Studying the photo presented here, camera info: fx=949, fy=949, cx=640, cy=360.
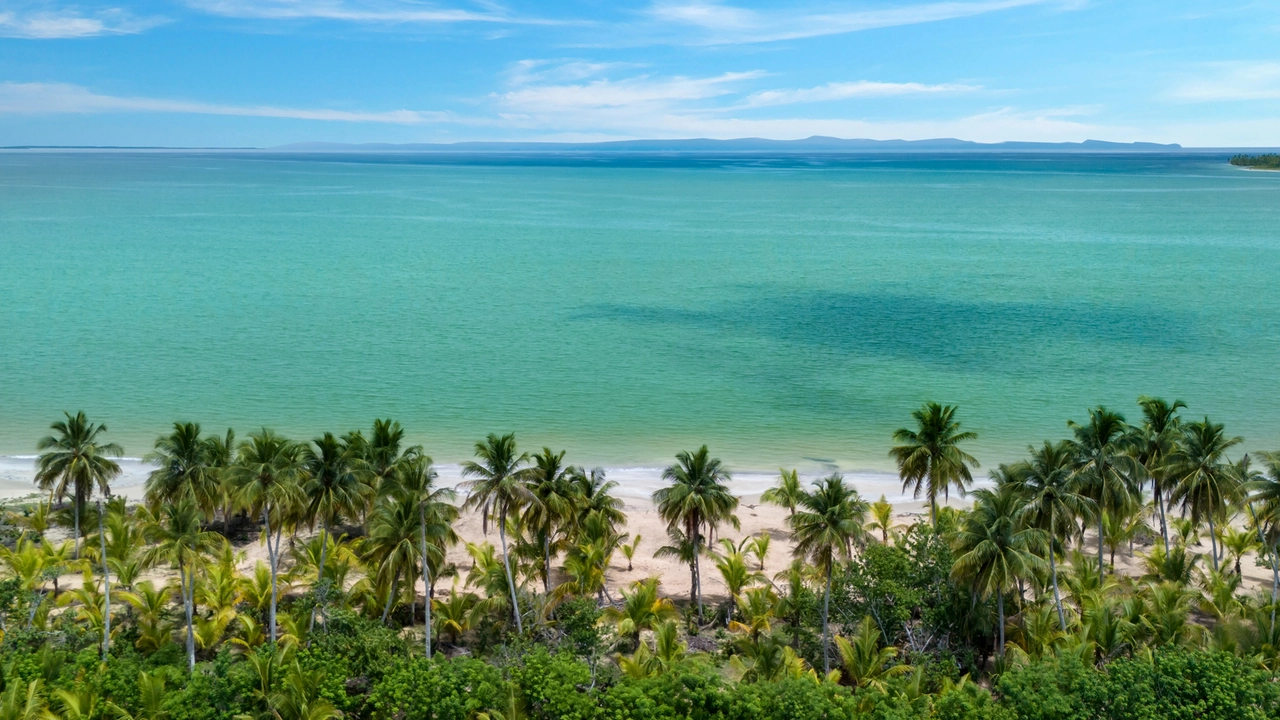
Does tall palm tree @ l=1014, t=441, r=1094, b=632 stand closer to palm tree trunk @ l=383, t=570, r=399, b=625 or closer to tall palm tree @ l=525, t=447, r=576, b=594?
tall palm tree @ l=525, t=447, r=576, b=594

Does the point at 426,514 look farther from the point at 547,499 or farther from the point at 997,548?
the point at 997,548

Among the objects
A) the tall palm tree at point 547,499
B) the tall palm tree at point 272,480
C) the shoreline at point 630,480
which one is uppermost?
the tall palm tree at point 272,480

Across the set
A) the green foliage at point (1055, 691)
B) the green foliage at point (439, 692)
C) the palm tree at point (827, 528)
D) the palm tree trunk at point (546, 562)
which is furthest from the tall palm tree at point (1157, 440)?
the green foliage at point (439, 692)

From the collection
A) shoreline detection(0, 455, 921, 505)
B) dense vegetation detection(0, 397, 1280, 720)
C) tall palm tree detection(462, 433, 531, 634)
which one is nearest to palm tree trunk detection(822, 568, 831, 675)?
dense vegetation detection(0, 397, 1280, 720)

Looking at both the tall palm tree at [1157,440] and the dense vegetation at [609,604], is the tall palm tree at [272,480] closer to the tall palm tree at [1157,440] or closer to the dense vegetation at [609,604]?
the dense vegetation at [609,604]

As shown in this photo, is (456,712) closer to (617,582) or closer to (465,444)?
(617,582)

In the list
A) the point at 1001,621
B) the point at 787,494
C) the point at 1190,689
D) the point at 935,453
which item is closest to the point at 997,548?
the point at 1001,621
